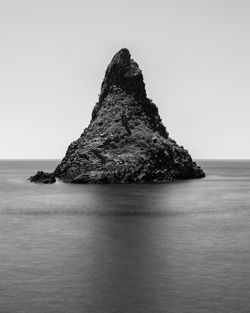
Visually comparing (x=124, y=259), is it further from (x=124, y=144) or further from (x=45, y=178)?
(x=45, y=178)

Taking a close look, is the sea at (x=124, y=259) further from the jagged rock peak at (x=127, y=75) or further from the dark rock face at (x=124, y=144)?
the jagged rock peak at (x=127, y=75)

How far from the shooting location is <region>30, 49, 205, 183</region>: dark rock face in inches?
5812

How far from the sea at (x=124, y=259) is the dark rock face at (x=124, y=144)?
2359 inches

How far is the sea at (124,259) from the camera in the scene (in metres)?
32.2

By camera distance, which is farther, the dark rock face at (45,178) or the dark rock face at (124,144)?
the dark rock face at (45,178)

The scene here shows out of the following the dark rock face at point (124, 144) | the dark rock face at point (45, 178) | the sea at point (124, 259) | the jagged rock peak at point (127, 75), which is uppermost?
the jagged rock peak at point (127, 75)

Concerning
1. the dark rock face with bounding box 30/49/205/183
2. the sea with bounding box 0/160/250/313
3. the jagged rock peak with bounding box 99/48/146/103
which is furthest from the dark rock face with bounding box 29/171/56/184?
the sea with bounding box 0/160/250/313

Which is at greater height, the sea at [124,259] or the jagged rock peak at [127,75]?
the jagged rock peak at [127,75]

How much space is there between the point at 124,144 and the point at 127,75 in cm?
3263

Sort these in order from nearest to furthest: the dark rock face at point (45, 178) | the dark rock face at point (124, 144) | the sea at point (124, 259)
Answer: the sea at point (124, 259)
the dark rock face at point (124, 144)
the dark rock face at point (45, 178)

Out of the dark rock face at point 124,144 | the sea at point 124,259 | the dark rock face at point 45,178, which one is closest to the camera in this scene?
the sea at point 124,259

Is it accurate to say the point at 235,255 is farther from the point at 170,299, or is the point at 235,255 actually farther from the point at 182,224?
the point at 182,224

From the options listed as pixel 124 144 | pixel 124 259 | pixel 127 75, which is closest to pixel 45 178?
pixel 124 144

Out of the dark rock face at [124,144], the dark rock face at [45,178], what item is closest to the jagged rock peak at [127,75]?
the dark rock face at [124,144]
